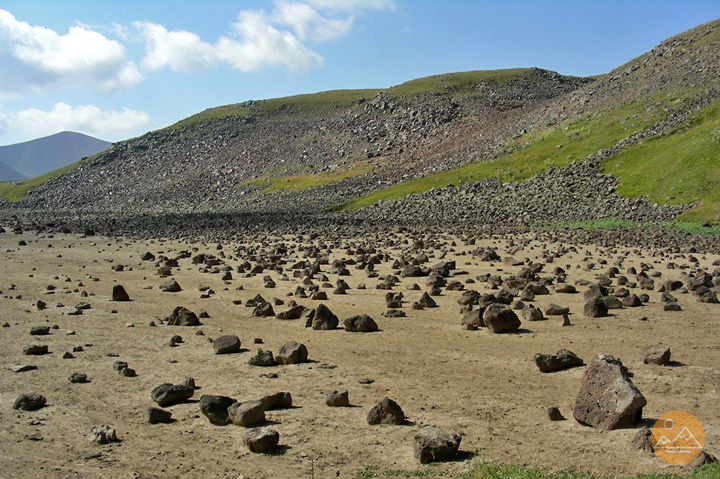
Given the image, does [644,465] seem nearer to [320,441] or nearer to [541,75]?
[320,441]

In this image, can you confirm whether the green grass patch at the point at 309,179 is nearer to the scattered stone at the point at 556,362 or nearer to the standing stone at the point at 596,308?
the standing stone at the point at 596,308

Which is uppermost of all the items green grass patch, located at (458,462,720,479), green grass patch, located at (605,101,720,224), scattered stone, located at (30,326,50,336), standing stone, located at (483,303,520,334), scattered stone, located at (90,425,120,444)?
green grass patch, located at (605,101,720,224)

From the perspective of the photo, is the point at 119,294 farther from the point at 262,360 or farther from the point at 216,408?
the point at 216,408

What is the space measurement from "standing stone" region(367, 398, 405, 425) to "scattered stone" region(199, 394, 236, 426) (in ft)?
6.70

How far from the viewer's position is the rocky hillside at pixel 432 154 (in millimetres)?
48500

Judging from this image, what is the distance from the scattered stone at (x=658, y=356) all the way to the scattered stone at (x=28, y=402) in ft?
32.9

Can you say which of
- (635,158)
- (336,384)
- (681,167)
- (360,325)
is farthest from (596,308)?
(635,158)

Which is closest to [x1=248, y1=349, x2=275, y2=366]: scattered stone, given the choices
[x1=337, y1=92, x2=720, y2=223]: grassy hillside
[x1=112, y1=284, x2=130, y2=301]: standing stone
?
[x1=112, y1=284, x2=130, y2=301]: standing stone

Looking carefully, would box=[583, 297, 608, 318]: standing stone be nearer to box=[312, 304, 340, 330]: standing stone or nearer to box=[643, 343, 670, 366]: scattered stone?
box=[643, 343, 670, 366]: scattered stone

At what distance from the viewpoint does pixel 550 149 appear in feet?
192

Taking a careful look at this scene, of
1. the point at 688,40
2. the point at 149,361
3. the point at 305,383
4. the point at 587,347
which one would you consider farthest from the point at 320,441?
the point at 688,40

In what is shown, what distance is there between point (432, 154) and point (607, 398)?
74.4 meters

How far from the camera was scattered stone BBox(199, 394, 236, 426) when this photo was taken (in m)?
8.48

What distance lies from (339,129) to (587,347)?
96.6m
